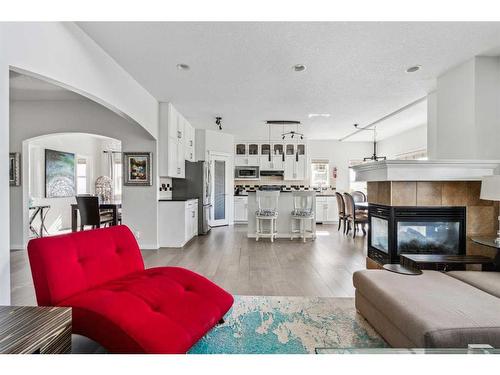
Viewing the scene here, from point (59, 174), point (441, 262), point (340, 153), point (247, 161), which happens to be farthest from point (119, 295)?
point (340, 153)

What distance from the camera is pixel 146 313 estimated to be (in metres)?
1.59

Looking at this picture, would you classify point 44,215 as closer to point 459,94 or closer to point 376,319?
point 376,319

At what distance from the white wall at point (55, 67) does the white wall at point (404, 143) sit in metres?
6.19

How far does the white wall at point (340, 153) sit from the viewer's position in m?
8.83

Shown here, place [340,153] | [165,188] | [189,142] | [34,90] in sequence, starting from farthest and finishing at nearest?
[340,153] → [189,142] → [165,188] → [34,90]

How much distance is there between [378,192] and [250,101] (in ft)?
8.49

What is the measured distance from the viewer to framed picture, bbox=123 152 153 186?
4824 mm

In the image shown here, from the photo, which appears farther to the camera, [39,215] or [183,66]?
[39,215]

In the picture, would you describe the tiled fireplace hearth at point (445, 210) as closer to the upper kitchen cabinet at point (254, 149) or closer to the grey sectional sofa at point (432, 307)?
the grey sectional sofa at point (432, 307)

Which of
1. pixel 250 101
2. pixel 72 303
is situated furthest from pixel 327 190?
pixel 72 303

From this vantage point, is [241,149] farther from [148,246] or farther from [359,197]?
[148,246]

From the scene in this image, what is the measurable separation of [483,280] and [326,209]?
20.9ft

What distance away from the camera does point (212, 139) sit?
745cm

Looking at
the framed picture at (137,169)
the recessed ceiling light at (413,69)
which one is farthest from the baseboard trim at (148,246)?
the recessed ceiling light at (413,69)
